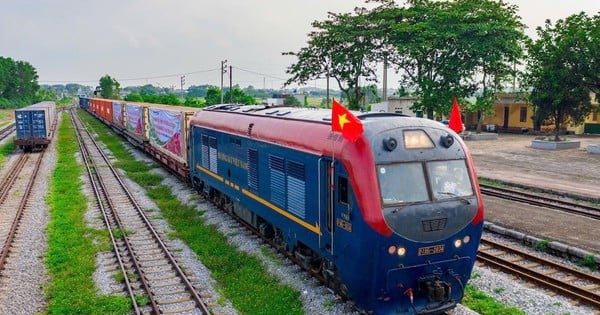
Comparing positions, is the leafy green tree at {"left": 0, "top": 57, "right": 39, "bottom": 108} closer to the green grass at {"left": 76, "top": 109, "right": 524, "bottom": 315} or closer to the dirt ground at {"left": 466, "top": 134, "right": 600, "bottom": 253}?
the dirt ground at {"left": 466, "top": 134, "right": 600, "bottom": 253}

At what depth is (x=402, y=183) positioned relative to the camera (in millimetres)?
8219

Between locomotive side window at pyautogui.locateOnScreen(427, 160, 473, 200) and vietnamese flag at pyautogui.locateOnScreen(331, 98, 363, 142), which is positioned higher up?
vietnamese flag at pyautogui.locateOnScreen(331, 98, 363, 142)

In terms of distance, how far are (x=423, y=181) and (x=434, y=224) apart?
741 millimetres

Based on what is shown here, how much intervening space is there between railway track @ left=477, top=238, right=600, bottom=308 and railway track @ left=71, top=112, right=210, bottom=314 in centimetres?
714

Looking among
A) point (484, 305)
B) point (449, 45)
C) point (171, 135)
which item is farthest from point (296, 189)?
point (449, 45)

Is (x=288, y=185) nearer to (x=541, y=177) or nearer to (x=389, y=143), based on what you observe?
(x=389, y=143)

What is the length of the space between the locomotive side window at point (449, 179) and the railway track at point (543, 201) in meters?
10.1

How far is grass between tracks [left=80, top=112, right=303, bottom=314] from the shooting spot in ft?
33.0

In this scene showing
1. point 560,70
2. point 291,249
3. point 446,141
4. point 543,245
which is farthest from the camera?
point 560,70

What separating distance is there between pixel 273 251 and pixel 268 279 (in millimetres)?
1769

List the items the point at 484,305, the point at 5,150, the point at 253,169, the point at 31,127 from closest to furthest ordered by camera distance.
→ the point at 484,305 < the point at 253,169 < the point at 31,127 < the point at 5,150

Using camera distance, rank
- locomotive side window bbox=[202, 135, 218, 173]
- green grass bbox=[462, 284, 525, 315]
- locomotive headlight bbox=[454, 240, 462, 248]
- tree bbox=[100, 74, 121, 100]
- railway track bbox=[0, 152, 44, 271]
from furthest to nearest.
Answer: tree bbox=[100, 74, 121, 100] < locomotive side window bbox=[202, 135, 218, 173] < railway track bbox=[0, 152, 44, 271] < green grass bbox=[462, 284, 525, 315] < locomotive headlight bbox=[454, 240, 462, 248]

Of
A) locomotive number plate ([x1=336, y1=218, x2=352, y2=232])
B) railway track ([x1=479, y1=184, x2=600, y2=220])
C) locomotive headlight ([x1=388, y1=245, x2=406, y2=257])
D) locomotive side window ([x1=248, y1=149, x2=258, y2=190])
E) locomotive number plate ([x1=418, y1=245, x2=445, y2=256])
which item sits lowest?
railway track ([x1=479, y1=184, x2=600, y2=220])

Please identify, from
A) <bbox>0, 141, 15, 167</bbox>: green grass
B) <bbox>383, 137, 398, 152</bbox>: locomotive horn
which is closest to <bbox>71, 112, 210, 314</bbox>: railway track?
<bbox>383, 137, 398, 152</bbox>: locomotive horn
